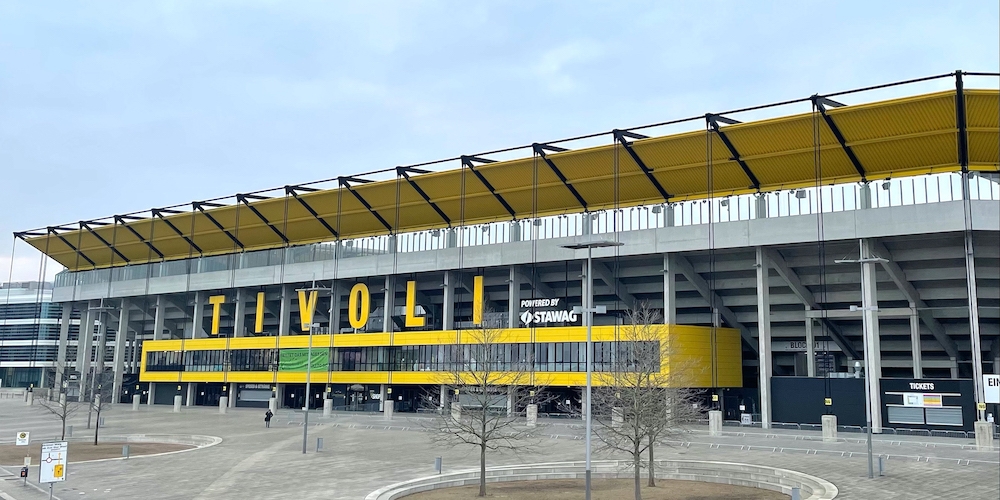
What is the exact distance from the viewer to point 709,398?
68.8 meters

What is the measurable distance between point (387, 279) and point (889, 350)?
155 ft

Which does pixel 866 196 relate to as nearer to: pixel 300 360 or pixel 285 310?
pixel 300 360

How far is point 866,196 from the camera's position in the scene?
59.1 meters

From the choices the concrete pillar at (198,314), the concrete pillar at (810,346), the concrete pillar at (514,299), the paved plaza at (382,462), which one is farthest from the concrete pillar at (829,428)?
the concrete pillar at (198,314)

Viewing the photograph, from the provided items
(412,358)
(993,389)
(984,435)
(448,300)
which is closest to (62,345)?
(412,358)

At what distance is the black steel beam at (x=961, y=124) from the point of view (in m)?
51.8

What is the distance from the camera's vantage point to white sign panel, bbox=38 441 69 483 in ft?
92.8

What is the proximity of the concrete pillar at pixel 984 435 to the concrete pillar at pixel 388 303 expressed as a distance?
54.5 meters

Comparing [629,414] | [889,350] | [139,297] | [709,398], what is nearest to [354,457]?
[629,414]

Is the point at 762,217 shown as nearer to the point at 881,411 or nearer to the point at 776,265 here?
the point at 776,265

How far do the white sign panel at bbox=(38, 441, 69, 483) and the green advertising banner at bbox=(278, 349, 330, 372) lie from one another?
194ft

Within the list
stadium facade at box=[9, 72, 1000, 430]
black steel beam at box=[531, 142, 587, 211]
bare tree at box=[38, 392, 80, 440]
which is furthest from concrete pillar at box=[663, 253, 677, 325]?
bare tree at box=[38, 392, 80, 440]

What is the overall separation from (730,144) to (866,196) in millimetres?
10241

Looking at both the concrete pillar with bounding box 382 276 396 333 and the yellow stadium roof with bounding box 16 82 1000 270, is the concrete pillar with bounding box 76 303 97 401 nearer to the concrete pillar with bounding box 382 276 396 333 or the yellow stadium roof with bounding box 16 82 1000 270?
the yellow stadium roof with bounding box 16 82 1000 270
